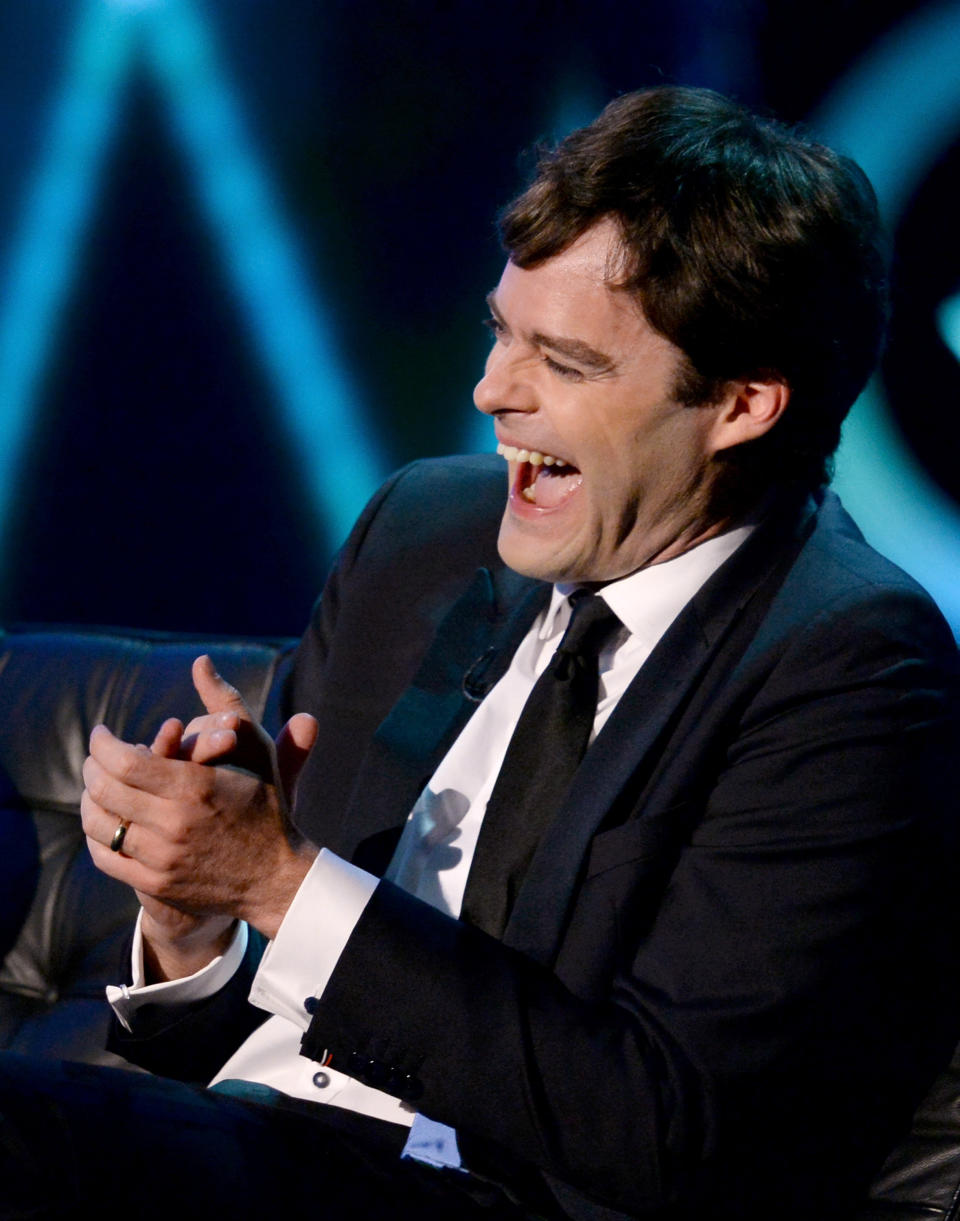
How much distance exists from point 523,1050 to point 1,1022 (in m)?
1.05

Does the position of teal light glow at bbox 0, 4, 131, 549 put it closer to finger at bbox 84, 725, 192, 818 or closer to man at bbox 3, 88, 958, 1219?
man at bbox 3, 88, 958, 1219

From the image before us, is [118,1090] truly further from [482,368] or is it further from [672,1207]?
[482,368]

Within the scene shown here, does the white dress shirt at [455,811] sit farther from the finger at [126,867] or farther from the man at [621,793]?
the finger at [126,867]

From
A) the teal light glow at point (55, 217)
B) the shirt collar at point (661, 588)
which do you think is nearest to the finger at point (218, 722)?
the shirt collar at point (661, 588)

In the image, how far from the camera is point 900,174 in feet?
6.14

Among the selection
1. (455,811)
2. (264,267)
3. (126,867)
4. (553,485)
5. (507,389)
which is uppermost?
(264,267)

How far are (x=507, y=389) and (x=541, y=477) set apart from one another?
121 mm

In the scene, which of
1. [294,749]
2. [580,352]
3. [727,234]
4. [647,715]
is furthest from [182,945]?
[727,234]

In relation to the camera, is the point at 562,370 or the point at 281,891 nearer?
the point at 281,891

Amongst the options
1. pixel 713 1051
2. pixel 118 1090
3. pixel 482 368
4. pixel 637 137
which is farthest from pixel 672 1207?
pixel 482 368

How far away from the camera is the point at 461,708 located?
1496mm

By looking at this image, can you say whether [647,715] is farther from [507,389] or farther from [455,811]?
[507,389]

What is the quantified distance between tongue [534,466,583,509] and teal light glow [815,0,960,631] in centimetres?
67

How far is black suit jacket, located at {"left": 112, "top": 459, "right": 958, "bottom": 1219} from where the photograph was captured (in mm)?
1108
